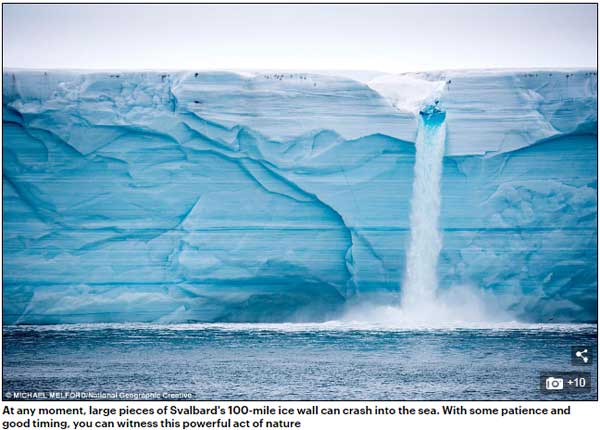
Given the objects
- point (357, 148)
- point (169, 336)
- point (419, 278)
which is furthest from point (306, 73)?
point (169, 336)

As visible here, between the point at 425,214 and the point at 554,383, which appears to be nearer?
the point at 554,383

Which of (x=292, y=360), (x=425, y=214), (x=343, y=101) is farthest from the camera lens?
(x=425, y=214)

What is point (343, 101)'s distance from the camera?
31.6 feet

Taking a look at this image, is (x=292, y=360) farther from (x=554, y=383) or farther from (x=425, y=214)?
(x=554, y=383)

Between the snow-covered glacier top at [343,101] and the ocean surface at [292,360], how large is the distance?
2.01 m

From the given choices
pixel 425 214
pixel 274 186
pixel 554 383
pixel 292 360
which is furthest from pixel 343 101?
pixel 554 383

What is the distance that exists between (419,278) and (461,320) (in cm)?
63

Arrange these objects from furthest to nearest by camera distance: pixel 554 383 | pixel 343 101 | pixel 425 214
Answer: pixel 425 214, pixel 343 101, pixel 554 383

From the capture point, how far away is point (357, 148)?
9.73 m

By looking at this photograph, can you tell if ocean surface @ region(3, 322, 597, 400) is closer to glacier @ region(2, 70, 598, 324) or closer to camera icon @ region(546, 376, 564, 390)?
camera icon @ region(546, 376, 564, 390)

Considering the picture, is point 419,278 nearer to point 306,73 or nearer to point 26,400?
point 306,73

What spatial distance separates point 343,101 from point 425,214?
57.4 inches

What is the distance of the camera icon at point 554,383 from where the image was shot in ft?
26.8

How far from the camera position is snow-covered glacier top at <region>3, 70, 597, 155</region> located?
379 inches
